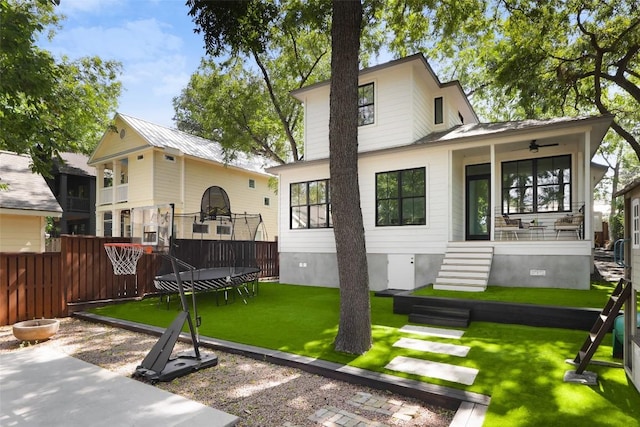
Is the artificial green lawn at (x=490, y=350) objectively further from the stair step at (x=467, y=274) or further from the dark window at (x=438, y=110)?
the dark window at (x=438, y=110)

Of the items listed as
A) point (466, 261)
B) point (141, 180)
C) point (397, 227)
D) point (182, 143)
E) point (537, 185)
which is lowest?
point (466, 261)

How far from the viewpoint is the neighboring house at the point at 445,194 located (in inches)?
339

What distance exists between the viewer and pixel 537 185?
34.3 ft

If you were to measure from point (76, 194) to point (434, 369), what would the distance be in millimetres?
26535

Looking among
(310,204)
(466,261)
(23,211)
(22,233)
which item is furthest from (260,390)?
(22,233)

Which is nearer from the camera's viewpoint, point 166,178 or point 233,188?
point 166,178

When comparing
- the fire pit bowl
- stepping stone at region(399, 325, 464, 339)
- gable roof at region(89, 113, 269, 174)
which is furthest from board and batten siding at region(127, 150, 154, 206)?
stepping stone at region(399, 325, 464, 339)

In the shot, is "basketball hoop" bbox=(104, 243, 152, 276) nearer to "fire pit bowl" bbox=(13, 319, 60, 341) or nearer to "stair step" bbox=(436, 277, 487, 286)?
"fire pit bowl" bbox=(13, 319, 60, 341)

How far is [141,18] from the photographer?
24.2ft

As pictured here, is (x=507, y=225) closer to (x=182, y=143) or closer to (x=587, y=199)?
(x=587, y=199)

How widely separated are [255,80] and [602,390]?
1699cm

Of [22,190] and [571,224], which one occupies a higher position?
[22,190]

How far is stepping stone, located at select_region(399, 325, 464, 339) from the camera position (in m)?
5.92

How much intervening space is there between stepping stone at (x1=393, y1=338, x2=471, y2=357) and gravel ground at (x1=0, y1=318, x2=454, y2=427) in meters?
1.49
